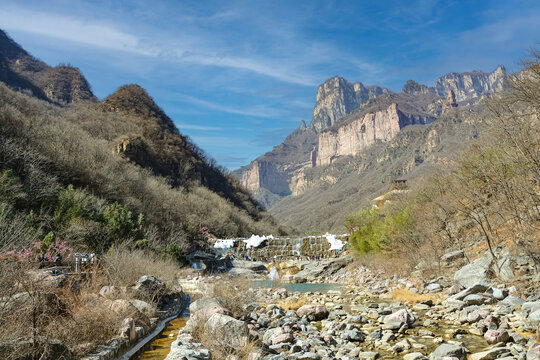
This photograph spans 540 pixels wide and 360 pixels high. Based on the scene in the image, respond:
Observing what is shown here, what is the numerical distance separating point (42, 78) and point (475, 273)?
5032 inches

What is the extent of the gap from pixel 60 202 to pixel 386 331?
1803 cm

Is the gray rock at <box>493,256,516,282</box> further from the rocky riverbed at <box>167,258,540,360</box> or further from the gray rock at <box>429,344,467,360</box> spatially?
the gray rock at <box>429,344,467,360</box>

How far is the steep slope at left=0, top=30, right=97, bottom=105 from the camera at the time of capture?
96.3 metres

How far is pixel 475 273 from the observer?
1281 centimetres

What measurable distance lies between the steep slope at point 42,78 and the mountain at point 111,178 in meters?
1.32

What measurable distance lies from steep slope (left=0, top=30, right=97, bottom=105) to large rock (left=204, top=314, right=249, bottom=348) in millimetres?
101734

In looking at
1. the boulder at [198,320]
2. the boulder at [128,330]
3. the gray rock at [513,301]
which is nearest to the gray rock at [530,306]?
the gray rock at [513,301]

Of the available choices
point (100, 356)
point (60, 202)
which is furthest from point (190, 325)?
point (60, 202)

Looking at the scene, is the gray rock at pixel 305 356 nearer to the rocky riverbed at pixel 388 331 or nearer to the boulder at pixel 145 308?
the rocky riverbed at pixel 388 331

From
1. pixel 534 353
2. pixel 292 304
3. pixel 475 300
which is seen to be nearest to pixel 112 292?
pixel 292 304

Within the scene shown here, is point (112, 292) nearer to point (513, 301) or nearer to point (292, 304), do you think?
point (292, 304)

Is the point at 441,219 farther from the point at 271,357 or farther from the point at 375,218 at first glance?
the point at 271,357

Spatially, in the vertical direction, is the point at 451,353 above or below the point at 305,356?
above

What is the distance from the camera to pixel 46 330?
6230 mm
